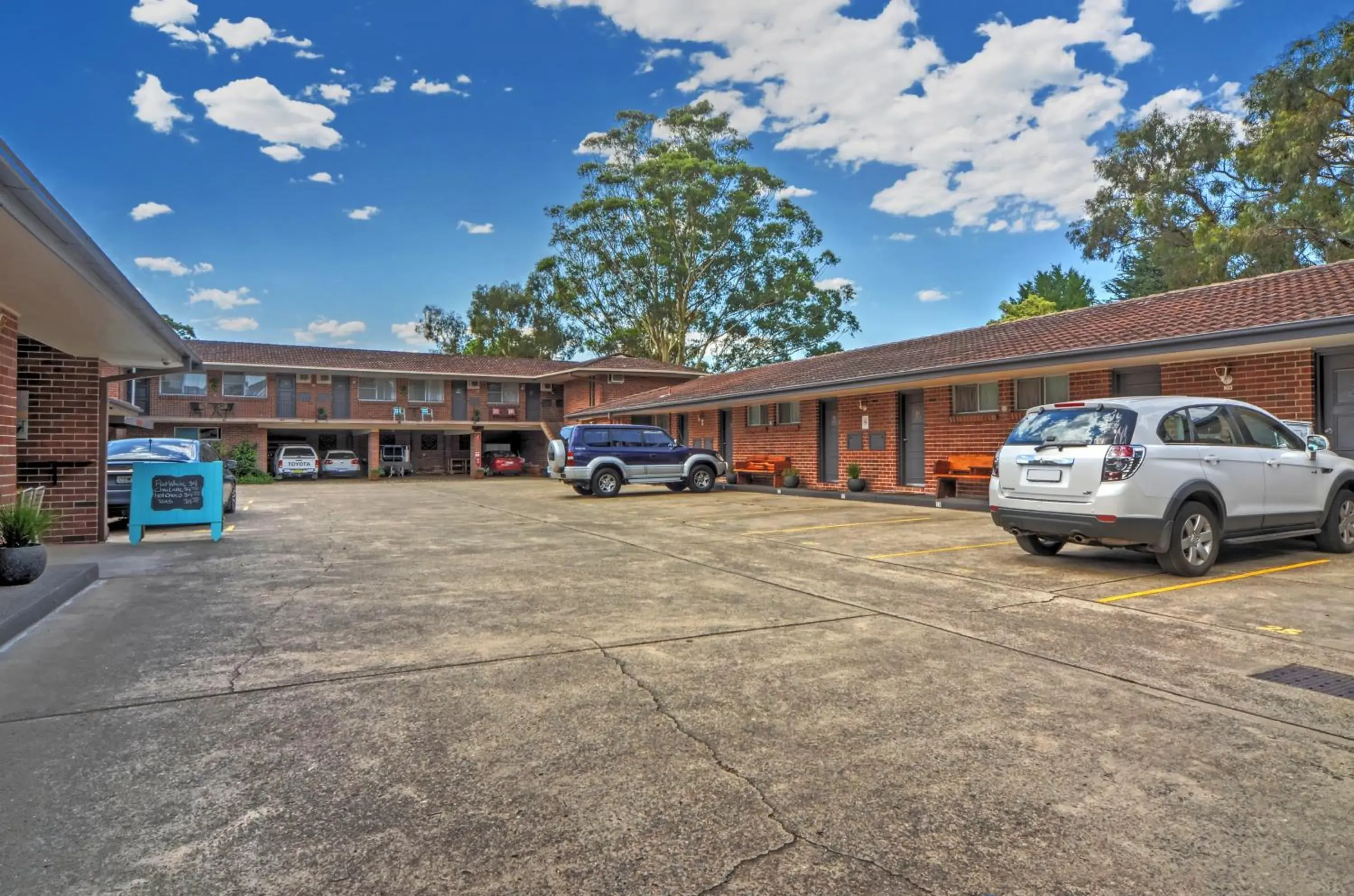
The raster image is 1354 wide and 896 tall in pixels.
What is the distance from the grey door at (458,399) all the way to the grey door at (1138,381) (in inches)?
1205

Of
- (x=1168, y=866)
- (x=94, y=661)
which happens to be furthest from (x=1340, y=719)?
(x=94, y=661)

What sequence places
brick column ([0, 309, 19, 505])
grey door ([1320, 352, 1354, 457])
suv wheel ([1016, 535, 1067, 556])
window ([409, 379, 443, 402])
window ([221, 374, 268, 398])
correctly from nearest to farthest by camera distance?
brick column ([0, 309, 19, 505]), suv wheel ([1016, 535, 1067, 556]), grey door ([1320, 352, 1354, 457]), window ([221, 374, 268, 398]), window ([409, 379, 443, 402])

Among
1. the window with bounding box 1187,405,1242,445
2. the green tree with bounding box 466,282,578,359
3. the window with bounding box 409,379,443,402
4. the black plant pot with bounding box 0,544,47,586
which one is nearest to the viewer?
the black plant pot with bounding box 0,544,47,586

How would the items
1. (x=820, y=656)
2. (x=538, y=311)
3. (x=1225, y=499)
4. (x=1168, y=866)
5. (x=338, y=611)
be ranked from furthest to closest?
(x=538, y=311) < (x=1225, y=499) < (x=338, y=611) < (x=820, y=656) < (x=1168, y=866)

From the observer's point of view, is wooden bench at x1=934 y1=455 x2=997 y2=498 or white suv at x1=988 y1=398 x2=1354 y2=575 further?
wooden bench at x1=934 y1=455 x2=997 y2=498

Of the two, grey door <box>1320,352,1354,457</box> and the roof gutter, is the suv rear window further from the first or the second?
grey door <box>1320,352,1354,457</box>

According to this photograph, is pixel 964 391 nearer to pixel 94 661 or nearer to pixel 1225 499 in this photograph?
pixel 1225 499

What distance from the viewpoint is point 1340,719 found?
3.40 metres

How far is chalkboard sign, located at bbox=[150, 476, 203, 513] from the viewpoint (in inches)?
379

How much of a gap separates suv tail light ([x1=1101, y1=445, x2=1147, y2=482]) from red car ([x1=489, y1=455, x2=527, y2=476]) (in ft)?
106

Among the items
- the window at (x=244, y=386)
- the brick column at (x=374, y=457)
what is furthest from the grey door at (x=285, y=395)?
the brick column at (x=374, y=457)

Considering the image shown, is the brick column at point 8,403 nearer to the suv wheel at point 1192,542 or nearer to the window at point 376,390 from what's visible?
the suv wheel at point 1192,542

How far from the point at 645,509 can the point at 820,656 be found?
34.9ft

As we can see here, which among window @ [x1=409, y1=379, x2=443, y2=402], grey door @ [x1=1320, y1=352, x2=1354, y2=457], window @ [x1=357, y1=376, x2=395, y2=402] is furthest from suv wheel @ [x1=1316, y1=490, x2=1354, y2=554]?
window @ [x1=357, y1=376, x2=395, y2=402]
